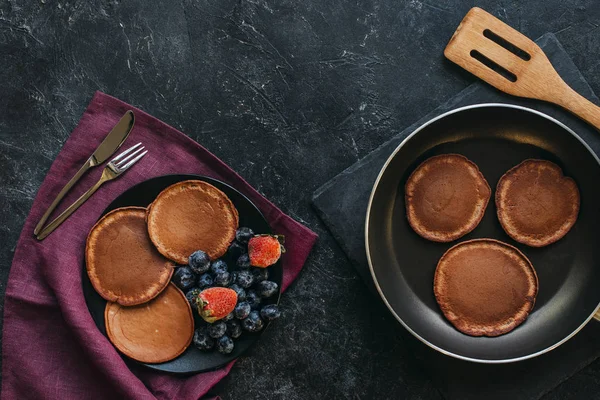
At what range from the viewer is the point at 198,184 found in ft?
6.84

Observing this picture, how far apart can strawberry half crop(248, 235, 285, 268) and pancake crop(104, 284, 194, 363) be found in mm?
297

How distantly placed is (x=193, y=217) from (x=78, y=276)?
1.49 feet

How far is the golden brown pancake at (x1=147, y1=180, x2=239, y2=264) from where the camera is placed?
2074 mm

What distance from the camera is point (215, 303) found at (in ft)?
6.28

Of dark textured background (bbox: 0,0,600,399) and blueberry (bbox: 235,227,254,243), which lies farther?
dark textured background (bbox: 0,0,600,399)

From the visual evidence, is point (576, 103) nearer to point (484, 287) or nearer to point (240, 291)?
point (484, 287)

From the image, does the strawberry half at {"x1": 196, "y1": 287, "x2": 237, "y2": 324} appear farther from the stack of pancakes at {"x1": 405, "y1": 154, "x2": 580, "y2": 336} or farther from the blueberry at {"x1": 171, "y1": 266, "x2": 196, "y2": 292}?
the stack of pancakes at {"x1": 405, "y1": 154, "x2": 580, "y2": 336}

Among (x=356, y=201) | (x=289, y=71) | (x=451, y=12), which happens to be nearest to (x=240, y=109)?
(x=289, y=71)

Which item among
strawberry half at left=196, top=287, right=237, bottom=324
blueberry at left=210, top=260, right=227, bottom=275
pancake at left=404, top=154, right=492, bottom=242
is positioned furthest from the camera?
pancake at left=404, top=154, right=492, bottom=242

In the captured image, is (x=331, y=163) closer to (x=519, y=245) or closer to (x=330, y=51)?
(x=330, y=51)

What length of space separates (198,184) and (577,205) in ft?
4.47

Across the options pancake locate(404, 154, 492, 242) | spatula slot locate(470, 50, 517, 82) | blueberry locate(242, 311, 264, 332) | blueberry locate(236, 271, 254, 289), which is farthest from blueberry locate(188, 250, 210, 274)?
spatula slot locate(470, 50, 517, 82)

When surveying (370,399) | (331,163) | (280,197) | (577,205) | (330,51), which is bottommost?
(370,399)

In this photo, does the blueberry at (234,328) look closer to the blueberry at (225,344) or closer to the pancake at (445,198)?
the blueberry at (225,344)
